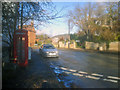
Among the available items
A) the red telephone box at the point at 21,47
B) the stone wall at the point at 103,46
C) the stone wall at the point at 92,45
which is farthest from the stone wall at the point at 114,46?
the red telephone box at the point at 21,47

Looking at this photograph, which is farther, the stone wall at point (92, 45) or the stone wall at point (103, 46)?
the stone wall at point (92, 45)

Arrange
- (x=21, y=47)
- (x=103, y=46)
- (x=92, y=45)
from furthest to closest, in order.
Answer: (x=92, y=45) < (x=103, y=46) < (x=21, y=47)

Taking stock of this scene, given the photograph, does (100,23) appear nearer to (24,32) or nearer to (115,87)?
(24,32)

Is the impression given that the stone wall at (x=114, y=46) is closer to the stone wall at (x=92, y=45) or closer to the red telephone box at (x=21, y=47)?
the stone wall at (x=92, y=45)

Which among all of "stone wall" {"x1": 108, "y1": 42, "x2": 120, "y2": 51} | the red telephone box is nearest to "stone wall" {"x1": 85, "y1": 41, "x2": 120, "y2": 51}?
"stone wall" {"x1": 108, "y1": 42, "x2": 120, "y2": 51}

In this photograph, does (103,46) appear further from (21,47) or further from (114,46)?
(21,47)

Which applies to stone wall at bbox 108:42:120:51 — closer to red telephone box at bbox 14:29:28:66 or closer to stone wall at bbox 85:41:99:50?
stone wall at bbox 85:41:99:50

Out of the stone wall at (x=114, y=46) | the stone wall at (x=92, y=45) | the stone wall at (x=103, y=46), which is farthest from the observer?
the stone wall at (x=92, y=45)

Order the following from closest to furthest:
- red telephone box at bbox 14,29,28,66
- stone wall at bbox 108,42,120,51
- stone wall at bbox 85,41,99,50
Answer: red telephone box at bbox 14,29,28,66 → stone wall at bbox 108,42,120,51 → stone wall at bbox 85,41,99,50

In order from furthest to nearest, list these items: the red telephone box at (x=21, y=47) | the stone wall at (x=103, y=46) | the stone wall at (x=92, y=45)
Answer: the stone wall at (x=92, y=45)
the stone wall at (x=103, y=46)
the red telephone box at (x=21, y=47)

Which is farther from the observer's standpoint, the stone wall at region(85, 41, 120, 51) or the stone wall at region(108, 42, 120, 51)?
the stone wall at region(85, 41, 120, 51)

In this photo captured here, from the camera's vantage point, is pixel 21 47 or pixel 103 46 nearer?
pixel 21 47

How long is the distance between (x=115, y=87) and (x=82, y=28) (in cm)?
2925

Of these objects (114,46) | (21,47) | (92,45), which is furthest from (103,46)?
(21,47)
